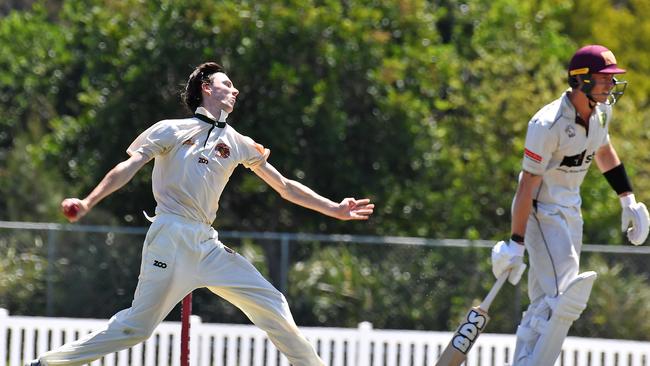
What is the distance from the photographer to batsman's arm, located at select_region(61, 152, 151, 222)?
6234 millimetres

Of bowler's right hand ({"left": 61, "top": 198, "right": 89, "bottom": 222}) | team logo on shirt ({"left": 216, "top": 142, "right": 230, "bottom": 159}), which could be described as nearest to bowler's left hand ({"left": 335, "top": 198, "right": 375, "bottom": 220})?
team logo on shirt ({"left": 216, "top": 142, "right": 230, "bottom": 159})

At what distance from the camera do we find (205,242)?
6.96 m

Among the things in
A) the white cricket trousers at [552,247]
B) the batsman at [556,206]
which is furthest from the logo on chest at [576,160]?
the white cricket trousers at [552,247]

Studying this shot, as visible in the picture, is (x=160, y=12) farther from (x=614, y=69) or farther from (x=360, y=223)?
(x=614, y=69)

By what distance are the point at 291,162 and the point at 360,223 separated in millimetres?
1321

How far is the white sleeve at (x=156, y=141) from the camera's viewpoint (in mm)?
6727

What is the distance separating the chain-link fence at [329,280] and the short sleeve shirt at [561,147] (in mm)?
5593

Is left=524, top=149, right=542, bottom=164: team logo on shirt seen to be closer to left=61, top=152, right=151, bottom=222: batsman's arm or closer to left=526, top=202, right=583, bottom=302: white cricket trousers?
left=526, top=202, right=583, bottom=302: white cricket trousers

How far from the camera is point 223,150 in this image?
6.97 m

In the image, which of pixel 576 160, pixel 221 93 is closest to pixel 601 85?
pixel 576 160

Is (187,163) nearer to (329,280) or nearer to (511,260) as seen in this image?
(511,260)

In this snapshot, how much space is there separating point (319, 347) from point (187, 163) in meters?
3.22

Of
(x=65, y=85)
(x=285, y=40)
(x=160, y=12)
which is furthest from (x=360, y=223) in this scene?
(x=65, y=85)

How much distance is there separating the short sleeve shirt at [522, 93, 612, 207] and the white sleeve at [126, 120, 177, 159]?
1.93 m
